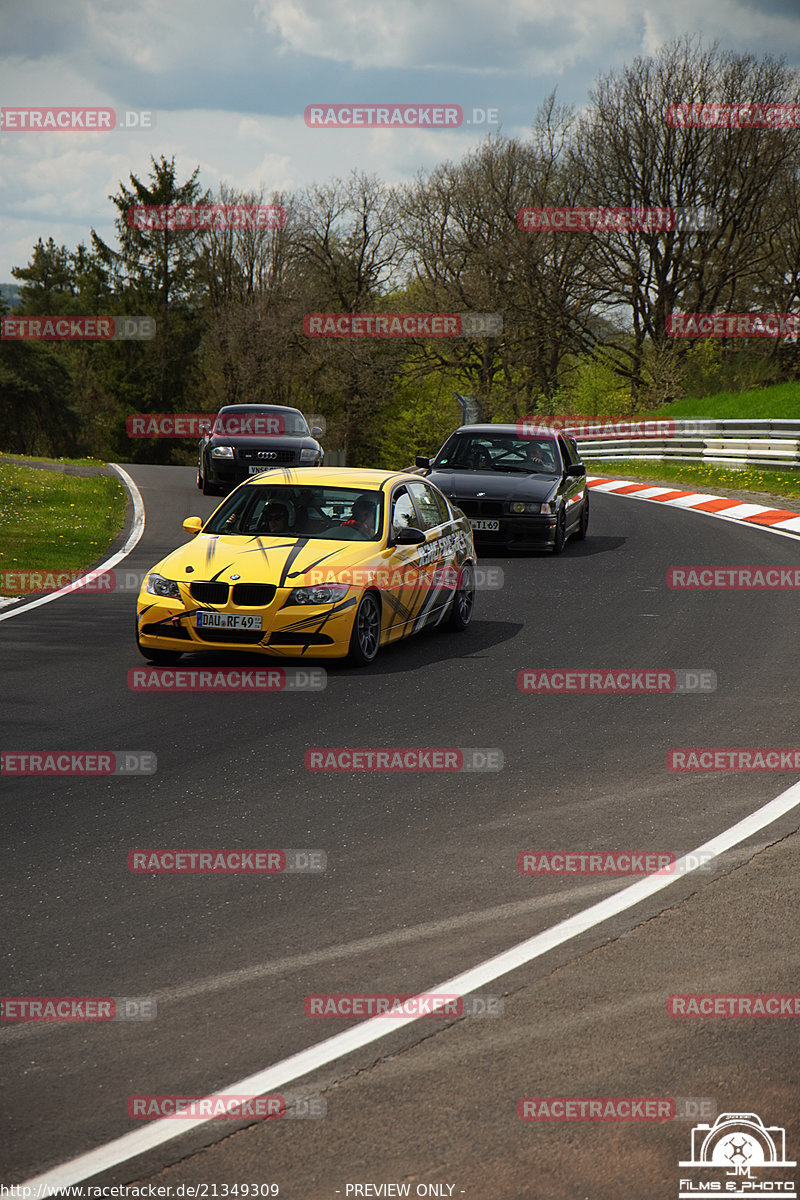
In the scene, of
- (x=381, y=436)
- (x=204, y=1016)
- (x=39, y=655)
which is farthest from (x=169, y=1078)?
(x=381, y=436)

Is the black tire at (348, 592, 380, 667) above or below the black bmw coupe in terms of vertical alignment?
below

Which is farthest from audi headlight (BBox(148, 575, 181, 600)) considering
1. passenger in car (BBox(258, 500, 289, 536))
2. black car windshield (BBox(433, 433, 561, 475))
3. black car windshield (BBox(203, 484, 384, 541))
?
black car windshield (BBox(433, 433, 561, 475))

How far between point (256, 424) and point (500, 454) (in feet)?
25.5

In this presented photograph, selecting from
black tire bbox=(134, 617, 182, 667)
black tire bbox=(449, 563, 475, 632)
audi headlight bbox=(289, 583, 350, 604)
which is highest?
audi headlight bbox=(289, 583, 350, 604)

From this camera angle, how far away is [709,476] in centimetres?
A: 3061

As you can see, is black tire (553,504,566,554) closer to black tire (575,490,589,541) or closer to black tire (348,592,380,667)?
black tire (575,490,589,541)

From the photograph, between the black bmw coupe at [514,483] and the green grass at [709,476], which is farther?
the green grass at [709,476]

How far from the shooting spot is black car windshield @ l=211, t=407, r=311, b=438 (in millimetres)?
24547

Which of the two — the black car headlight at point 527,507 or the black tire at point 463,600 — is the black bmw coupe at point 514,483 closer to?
the black car headlight at point 527,507

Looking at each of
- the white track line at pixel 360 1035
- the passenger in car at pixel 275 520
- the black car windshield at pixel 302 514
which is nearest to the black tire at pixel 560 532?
the black car windshield at pixel 302 514

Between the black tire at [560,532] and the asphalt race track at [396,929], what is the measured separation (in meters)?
7.64

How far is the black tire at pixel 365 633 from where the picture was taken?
10062 millimetres

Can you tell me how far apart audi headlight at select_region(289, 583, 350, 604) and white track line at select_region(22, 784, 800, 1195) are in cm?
445

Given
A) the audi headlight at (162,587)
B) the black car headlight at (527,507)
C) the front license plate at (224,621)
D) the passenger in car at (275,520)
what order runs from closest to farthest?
the front license plate at (224,621) → the audi headlight at (162,587) → the passenger in car at (275,520) → the black car headlight at (527,507)
